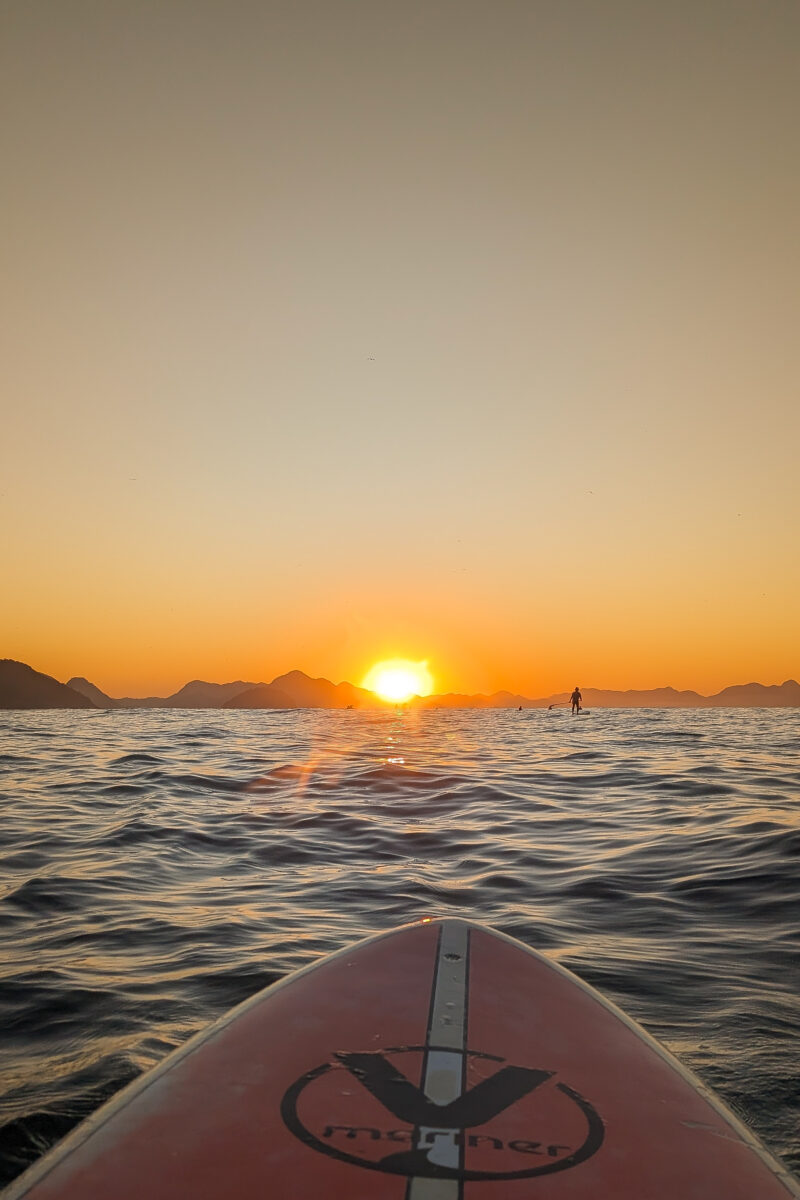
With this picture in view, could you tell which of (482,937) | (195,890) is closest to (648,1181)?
(482,937)

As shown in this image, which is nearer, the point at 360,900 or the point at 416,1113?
the point at 416,1113

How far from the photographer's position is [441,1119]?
1.90 metres

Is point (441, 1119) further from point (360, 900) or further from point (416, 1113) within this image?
point (360, 900)

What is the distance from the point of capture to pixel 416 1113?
6.32 ft

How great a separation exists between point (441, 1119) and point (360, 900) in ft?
12.3

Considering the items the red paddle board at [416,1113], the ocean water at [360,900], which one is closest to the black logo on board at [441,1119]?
the red paddle board at [416,1113]

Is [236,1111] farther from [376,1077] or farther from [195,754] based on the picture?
[195,754]

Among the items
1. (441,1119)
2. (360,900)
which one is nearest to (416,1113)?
(441,1119)

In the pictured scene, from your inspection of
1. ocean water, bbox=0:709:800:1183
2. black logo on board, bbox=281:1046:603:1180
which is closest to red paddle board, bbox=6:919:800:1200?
black logo on board, bbox=281:1046:603:1180

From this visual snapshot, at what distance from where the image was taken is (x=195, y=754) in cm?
1755

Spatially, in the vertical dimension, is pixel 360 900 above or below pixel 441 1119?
below

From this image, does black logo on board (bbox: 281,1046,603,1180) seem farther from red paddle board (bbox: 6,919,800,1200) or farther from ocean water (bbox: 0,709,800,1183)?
ocean water (bbox: 0,709,800,1183)

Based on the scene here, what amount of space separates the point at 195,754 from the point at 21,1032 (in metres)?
14.6

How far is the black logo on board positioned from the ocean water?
3.34ft
